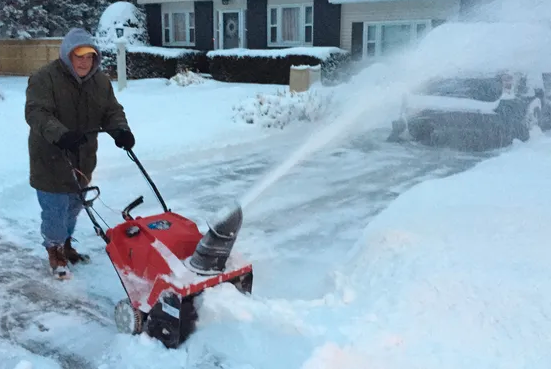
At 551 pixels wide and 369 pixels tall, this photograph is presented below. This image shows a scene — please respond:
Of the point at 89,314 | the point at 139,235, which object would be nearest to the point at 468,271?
the point at 139,235

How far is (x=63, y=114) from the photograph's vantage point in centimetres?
396

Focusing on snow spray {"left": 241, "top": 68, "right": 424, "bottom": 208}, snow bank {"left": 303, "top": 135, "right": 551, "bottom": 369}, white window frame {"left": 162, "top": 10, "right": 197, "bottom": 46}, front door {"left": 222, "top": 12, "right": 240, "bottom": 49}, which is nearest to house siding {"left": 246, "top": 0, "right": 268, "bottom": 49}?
front door {"left": 222, "top": 12, "right": 240, "bottom": 49}

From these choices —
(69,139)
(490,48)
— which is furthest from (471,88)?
(69,139)

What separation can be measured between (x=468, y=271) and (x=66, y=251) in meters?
2.98

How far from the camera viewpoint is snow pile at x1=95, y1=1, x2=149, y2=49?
2230cm

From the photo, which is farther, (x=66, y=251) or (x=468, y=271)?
(x=66, y=251)

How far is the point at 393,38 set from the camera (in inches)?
741

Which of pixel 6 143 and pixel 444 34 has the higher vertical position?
pixel 444 34

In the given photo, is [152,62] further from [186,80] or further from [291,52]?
[291,52]

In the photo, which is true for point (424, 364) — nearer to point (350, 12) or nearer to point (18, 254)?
point (18, 254)

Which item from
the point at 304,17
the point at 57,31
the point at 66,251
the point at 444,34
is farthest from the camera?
the point at 57,31

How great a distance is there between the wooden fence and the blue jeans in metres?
20.5

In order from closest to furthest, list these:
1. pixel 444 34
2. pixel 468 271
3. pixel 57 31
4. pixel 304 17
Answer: pixel 468 271, pixel 444 34, pixel 304 17, pixel 57 31

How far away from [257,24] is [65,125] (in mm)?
18354
